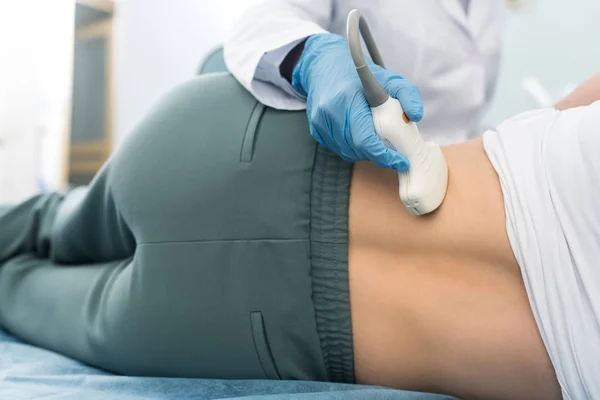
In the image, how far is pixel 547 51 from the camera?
1519 mm

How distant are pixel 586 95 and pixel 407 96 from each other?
0.83 ft

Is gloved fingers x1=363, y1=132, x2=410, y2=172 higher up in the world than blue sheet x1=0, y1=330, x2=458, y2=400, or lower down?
higher up

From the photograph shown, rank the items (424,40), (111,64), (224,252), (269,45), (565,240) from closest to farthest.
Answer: (565,240) < (224,252) < (269,45) < (424,40) < (111,64)

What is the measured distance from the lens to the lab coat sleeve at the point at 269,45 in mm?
642

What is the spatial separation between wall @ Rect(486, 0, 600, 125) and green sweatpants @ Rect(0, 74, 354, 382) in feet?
3.58

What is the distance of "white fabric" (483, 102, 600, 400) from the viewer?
450mm

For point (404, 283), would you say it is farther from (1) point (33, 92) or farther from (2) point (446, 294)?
(1) point (33, 92)

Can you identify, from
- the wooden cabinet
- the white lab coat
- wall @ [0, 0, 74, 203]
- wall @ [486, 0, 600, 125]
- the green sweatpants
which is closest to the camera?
the green sweatpants

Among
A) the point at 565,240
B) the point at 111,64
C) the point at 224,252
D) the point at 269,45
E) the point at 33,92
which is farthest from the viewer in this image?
the point at 111,64

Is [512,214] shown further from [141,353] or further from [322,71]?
[141,353]

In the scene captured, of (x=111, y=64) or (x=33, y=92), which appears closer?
(x=33, y=92)

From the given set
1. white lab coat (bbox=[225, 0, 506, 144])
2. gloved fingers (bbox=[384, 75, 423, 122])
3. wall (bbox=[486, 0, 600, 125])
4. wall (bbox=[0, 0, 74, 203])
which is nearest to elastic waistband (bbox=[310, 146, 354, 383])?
gloved fingers (bbox=[384, 75, 423, 122])

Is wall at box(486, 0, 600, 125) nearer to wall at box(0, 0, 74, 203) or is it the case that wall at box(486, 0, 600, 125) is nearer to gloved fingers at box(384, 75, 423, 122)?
gloved fingers at box(384, 75, 423, 122)

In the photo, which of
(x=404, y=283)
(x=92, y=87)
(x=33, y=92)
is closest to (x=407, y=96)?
(x=404, y=283)
